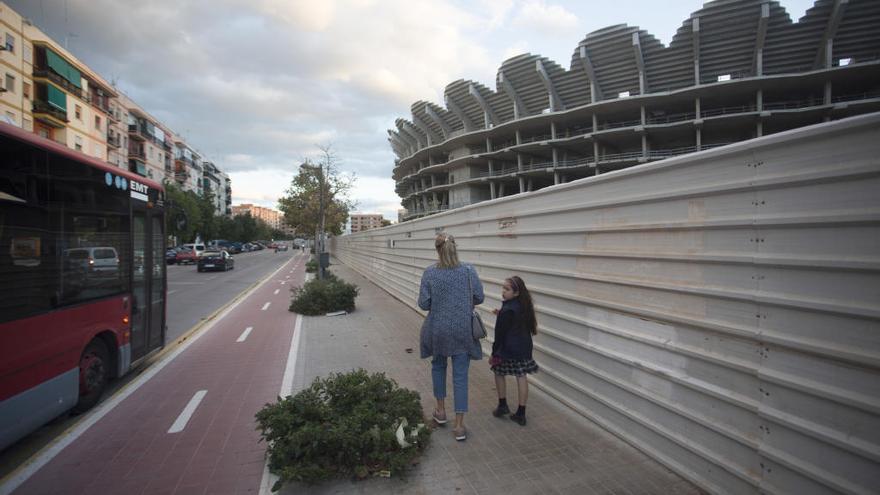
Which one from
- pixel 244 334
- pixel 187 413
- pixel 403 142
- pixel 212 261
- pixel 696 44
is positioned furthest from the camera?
pixel 403 142

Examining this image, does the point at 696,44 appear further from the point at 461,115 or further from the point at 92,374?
the point at 92,374

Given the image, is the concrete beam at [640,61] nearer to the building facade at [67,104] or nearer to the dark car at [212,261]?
the dark car at [212,261]

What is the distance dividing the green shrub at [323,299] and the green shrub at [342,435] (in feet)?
23.3

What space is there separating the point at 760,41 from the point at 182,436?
48962 mm

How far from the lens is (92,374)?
484 cm

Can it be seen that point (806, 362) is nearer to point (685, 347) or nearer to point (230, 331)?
point (685, 347)

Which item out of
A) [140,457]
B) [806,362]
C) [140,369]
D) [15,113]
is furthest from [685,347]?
[15,113]

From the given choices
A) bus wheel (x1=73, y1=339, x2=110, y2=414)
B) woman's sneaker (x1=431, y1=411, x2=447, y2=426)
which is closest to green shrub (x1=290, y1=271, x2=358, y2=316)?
bus wheel (x1=73, y1=339, x2=110, y2=414)

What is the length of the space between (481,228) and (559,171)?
4377cm

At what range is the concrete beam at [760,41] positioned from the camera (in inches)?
1359

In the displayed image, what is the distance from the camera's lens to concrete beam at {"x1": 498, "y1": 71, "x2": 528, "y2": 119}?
4884 centimetres

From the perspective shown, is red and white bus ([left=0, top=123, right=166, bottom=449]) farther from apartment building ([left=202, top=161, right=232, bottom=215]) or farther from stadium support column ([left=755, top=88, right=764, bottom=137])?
apartment building ([left=202, top=161, right=232, bottom=215])

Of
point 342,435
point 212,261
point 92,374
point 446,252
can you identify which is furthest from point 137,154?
point 342,435

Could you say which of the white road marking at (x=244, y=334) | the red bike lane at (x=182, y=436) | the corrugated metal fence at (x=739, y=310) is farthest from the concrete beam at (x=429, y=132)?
the corrugated metal fence at (x=739, y=310)
